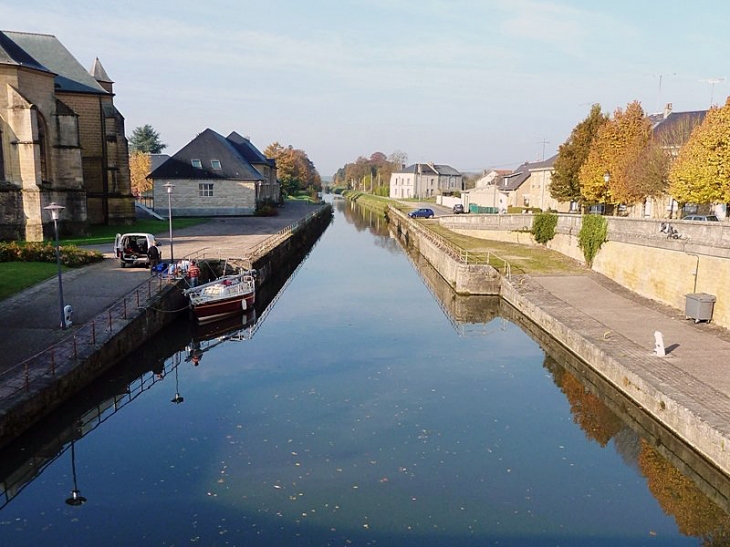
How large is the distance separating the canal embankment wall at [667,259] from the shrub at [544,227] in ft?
12.2

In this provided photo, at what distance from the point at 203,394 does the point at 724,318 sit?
15.8 meters

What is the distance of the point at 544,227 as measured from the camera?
122 feet

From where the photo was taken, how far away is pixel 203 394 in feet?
50.5

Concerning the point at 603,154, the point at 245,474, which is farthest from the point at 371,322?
the point at 603,154

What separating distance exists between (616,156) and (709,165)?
533 inches

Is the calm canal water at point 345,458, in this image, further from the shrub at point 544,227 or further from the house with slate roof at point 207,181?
the house with slate roof at point 207,181

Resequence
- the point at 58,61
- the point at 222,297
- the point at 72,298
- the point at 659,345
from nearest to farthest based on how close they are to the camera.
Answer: the point at 659,345
the point at 72,298
the point at 222,297
the point at 58,61

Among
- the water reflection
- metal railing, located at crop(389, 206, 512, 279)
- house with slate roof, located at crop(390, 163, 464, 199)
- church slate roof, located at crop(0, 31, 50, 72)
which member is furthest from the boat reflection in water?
house with slate roof, located at crop(390, 163, 464, 199)

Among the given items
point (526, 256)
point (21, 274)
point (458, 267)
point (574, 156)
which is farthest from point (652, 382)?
point (574, 156)

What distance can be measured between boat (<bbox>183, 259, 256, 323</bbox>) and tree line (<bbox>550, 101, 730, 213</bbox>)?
17.9 metres

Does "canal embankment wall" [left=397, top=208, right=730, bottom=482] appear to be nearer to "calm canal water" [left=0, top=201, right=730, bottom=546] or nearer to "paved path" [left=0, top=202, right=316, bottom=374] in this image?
"calm canal water" [left=0, top=201, right=730, bottom=546]

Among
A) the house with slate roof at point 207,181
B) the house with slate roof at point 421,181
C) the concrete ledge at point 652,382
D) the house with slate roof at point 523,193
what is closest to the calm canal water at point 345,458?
the concrete ledge at point 652,382

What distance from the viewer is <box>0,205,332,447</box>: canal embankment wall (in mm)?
12023

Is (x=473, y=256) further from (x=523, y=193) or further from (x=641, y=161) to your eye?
(x=523, y=193)
